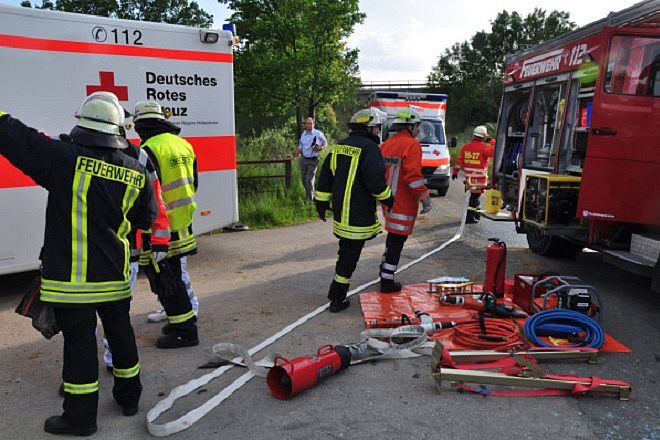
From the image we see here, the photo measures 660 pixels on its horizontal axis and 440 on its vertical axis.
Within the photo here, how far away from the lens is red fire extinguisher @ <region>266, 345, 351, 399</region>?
3506 mm

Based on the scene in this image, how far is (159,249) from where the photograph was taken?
3791 millimetres

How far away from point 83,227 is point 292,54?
42.3 feet

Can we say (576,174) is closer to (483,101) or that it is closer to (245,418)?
(245,418)

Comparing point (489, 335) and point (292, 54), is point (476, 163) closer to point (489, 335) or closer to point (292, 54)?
point (489, 335)

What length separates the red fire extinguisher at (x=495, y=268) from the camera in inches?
214

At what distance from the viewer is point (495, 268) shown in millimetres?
5484

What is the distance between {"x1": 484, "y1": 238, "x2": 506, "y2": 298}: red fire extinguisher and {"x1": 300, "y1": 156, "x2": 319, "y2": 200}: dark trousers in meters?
6.24

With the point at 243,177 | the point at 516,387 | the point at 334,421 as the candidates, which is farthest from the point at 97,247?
the point at 243,177

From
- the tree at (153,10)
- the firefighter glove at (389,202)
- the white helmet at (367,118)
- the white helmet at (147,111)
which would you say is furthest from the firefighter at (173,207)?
the tree at (153,10)

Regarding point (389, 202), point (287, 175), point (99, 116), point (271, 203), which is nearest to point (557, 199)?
point (389, 202)

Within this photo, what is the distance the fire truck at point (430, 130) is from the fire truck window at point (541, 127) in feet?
18.1

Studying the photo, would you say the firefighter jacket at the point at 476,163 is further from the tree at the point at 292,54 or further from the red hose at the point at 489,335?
the tree at the point at 292,54

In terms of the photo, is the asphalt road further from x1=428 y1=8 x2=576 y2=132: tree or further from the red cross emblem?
x1=428 y1=8 x2=576 y2=132: tree

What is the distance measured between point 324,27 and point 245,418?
1370 cm
